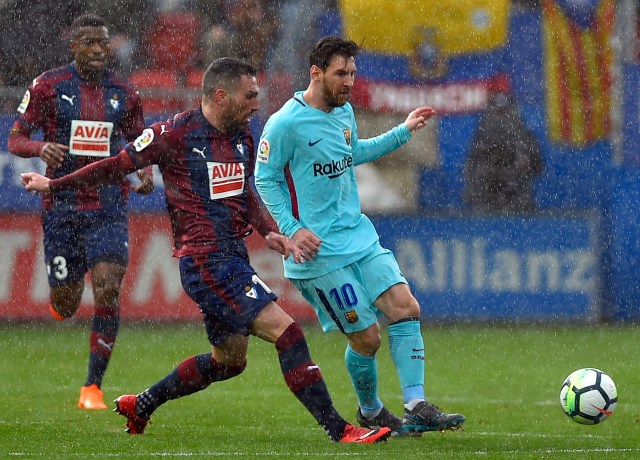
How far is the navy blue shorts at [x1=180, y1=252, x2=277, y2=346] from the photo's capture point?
698 cm

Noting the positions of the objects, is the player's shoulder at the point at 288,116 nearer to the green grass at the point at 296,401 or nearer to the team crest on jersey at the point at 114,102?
the green grass at the point at 296,401

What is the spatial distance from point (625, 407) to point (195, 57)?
23.4 feet

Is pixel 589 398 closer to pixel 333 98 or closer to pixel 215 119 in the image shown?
pixel 333 98

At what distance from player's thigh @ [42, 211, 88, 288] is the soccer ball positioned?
3605 mm

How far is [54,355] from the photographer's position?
12.1 m

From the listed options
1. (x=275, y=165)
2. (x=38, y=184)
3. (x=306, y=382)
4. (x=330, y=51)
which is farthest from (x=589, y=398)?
(x=38, y=184)

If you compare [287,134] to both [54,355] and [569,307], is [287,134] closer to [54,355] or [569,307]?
[54,355]

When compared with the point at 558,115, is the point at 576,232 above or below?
below

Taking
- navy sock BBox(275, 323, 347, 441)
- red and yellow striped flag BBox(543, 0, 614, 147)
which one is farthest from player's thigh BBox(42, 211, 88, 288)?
red and yellow striped flag BBox(543, 0, 614, 147)

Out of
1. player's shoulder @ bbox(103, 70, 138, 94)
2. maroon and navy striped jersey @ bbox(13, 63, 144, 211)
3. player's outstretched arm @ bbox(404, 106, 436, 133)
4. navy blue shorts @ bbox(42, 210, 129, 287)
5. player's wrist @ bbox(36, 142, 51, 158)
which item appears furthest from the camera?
player's shoulder @ bbox(103, 70, 138, 94)

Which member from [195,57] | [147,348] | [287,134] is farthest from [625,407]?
[195,57]

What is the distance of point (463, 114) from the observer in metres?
14.9

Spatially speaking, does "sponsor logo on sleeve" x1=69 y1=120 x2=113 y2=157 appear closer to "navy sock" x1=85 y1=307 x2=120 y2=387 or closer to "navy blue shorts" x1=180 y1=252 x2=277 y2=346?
"navy sock" x1=85 y1=307 x2=120 y2=387

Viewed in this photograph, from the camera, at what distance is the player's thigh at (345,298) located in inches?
291
